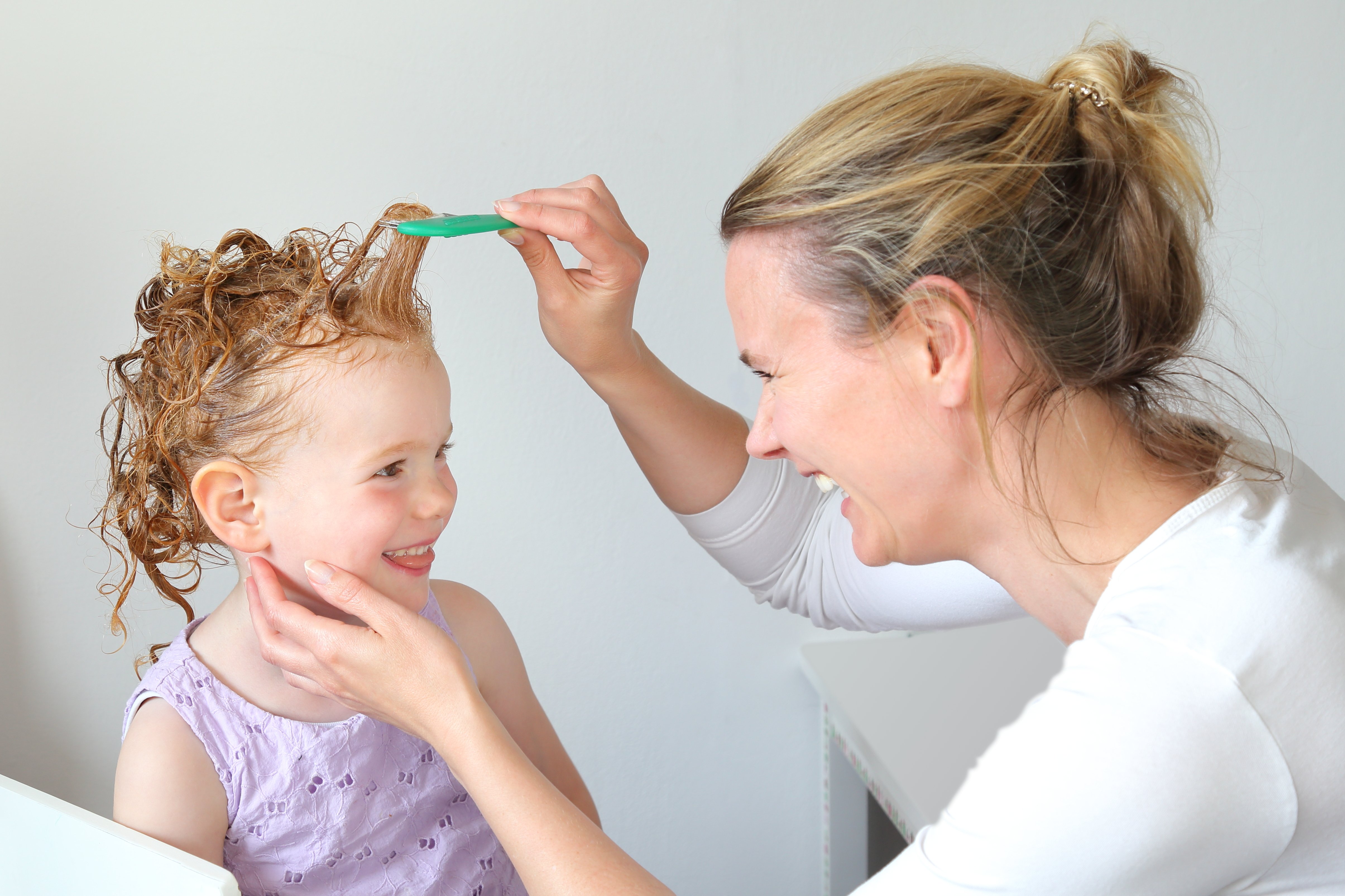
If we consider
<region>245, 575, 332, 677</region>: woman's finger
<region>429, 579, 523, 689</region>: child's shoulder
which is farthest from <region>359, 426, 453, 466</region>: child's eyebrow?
<region>429, 579, 523, 689</region>: child's shoulder

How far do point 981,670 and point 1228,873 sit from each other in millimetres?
885

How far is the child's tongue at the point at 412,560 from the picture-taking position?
0.84 m

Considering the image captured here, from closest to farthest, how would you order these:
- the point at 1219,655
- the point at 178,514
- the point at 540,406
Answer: the point at 1219,655, the point at 178,514, the point at 540,406

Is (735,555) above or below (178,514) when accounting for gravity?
below

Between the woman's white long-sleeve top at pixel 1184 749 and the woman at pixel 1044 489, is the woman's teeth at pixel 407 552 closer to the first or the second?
the woman at pixel 1044 489

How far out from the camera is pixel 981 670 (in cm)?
149

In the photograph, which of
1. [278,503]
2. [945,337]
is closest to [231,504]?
[278,503]

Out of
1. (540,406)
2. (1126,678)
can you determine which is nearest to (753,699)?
(540,406)

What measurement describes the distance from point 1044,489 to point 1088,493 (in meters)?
0.03

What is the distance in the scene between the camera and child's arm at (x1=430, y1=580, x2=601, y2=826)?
1.00 metres

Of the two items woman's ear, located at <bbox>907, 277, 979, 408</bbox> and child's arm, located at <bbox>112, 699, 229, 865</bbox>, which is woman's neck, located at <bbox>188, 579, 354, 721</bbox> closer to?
child's arm, located at <bbox>112, 699, 229, 865</bbox>

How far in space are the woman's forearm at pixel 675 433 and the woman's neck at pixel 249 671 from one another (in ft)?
1.02

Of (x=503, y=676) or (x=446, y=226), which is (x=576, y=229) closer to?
(x=446, y=226)

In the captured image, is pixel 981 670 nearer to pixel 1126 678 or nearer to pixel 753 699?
pixel 753 699
